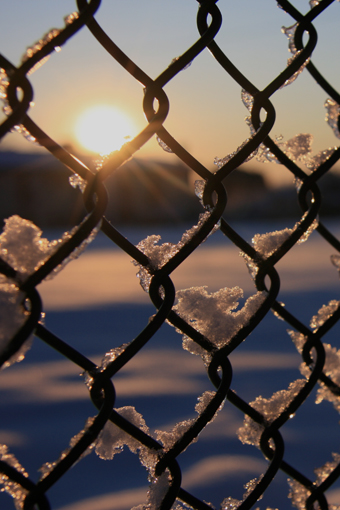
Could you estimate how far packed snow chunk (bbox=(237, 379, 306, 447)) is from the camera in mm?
1030

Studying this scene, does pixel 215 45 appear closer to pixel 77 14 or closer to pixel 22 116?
pixel 77 14

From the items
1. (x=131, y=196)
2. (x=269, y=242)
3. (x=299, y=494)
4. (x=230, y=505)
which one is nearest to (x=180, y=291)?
(x=269, y=242)

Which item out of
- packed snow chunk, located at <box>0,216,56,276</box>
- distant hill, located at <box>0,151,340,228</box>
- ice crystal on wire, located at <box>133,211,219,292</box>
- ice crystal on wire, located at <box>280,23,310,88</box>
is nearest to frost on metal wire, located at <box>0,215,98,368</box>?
packed snow chunk, located at <box>0,216,56,276</box>

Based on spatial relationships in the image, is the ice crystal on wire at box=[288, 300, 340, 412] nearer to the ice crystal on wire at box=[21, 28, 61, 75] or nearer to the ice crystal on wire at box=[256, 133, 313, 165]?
the ice crystal on wire at box=[256, 133, 313, 165]

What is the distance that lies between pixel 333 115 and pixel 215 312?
558 millimetres

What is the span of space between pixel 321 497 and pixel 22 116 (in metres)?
1.02

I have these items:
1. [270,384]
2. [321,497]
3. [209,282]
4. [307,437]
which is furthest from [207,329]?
[209,282]

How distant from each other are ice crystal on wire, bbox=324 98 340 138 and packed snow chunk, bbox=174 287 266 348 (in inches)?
18.2

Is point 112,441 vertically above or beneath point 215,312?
beneath

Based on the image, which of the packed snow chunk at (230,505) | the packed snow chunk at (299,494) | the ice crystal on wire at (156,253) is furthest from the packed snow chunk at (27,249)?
the packed snow chunk at (299,494)

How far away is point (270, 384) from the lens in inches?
104

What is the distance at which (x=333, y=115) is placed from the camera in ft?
3.79

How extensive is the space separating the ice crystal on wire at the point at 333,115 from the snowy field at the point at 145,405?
4.11 ft

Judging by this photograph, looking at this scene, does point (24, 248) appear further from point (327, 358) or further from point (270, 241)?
point (327, 358)
